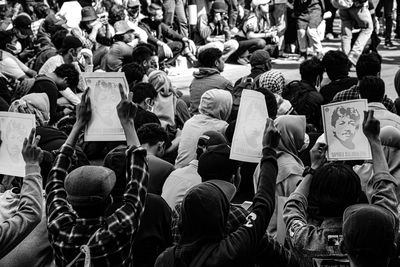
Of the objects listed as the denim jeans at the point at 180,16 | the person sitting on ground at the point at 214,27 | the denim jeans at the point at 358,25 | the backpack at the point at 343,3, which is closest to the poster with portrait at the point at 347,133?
the denim jeans at the point at 358,25

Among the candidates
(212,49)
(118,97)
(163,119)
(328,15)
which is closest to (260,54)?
(212,49)

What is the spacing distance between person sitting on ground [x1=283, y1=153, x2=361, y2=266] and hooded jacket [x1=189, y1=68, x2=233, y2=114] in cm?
474

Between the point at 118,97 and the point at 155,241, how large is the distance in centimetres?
86

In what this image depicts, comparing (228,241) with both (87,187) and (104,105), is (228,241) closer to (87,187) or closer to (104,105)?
(87,187)

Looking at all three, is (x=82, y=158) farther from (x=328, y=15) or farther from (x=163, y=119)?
(x=328, y=15)

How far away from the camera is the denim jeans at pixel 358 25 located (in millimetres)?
12352

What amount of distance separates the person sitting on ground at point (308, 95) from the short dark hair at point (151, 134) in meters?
1.72

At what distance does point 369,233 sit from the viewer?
2.88 meters

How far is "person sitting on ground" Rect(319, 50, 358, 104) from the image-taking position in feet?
25.2

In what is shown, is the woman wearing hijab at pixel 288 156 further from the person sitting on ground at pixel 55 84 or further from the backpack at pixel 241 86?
the person sitting on ground at pixel 55 84

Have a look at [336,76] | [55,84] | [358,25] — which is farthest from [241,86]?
[358,25]

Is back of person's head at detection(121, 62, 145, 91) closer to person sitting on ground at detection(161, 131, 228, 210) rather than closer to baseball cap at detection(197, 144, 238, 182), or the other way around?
person sitting on ground at detection(161, 131, 228, 210)

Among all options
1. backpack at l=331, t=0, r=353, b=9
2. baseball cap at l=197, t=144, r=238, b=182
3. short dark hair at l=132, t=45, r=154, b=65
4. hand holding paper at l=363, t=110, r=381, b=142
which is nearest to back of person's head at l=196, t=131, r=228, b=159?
baseball cap at l=197, t=144, r=238, b=182

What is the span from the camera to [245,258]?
3.21 metres
